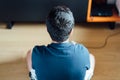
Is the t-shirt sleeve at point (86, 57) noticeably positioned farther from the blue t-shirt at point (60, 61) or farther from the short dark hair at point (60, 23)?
the short dark hair at point (60, 23)

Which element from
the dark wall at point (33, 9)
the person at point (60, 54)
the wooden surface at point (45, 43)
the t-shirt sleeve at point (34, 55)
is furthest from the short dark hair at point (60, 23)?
the dark wall at point (33, 9)

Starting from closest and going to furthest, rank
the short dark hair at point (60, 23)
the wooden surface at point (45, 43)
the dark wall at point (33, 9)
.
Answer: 1. the short dark hair at point (60, 23)
2. the wooden surface at point (45, 43)
3. the dark wall at point (33, 9)

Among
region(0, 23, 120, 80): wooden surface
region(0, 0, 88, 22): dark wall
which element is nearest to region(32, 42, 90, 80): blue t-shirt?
region(0, 23, 120, 80): wooden surface

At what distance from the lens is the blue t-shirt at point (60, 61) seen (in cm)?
101

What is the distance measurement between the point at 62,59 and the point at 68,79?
0.31 ft

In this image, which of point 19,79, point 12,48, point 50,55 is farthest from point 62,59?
point 12,48

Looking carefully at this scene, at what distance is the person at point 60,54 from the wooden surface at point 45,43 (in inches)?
21.8

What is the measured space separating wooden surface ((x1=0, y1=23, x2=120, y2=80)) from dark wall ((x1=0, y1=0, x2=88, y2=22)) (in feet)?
0.33

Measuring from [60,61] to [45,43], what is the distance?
852 millimetres

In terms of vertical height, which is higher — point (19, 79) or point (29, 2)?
point (29, 2)

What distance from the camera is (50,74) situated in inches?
41.0

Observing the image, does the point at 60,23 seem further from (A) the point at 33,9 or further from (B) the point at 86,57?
(A) the point at 33,9

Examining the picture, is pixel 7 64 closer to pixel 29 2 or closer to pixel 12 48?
pixel 12 48

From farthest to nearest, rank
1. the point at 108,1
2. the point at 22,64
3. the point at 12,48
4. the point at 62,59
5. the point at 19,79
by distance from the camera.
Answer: the point at 108,1 < the point at 12,48 < the point at 22,64 < the point at 19,79 < the point at 62,59
